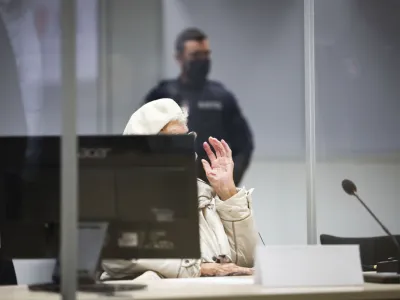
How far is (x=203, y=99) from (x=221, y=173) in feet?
3.63

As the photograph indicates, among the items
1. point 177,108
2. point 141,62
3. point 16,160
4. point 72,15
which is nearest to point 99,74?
point 141,62

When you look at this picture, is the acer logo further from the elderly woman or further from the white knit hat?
the white knit hat

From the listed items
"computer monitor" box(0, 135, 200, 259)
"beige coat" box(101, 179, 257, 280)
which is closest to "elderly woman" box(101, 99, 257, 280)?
"beige coat" box(101, 179, 257, 280)

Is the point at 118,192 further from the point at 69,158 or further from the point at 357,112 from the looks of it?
the point at 357,112

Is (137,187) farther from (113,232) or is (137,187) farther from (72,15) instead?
(72,15)

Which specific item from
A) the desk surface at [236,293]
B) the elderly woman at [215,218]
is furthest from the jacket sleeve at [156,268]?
the desk surface at [236,293]

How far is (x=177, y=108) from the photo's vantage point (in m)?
2.85

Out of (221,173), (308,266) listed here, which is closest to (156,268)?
(221,173)

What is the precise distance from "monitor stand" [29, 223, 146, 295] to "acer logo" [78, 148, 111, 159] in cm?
17

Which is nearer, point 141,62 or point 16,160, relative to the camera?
point 16,160

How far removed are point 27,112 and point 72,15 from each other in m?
2.20

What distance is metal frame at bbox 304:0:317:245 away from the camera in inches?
124

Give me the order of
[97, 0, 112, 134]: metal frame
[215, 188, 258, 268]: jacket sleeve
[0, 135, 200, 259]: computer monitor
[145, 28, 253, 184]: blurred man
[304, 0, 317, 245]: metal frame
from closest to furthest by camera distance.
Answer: [0, 135, 200, 259]: computer monitor, [215, 188, 258, 268]: jacket sleeve, [304, 0, 317, 245]: metal frame, [97, 0, 112, 134]: metal frame, [145, 28, 253, 184]: blurred man

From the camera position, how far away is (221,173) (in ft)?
9.26
